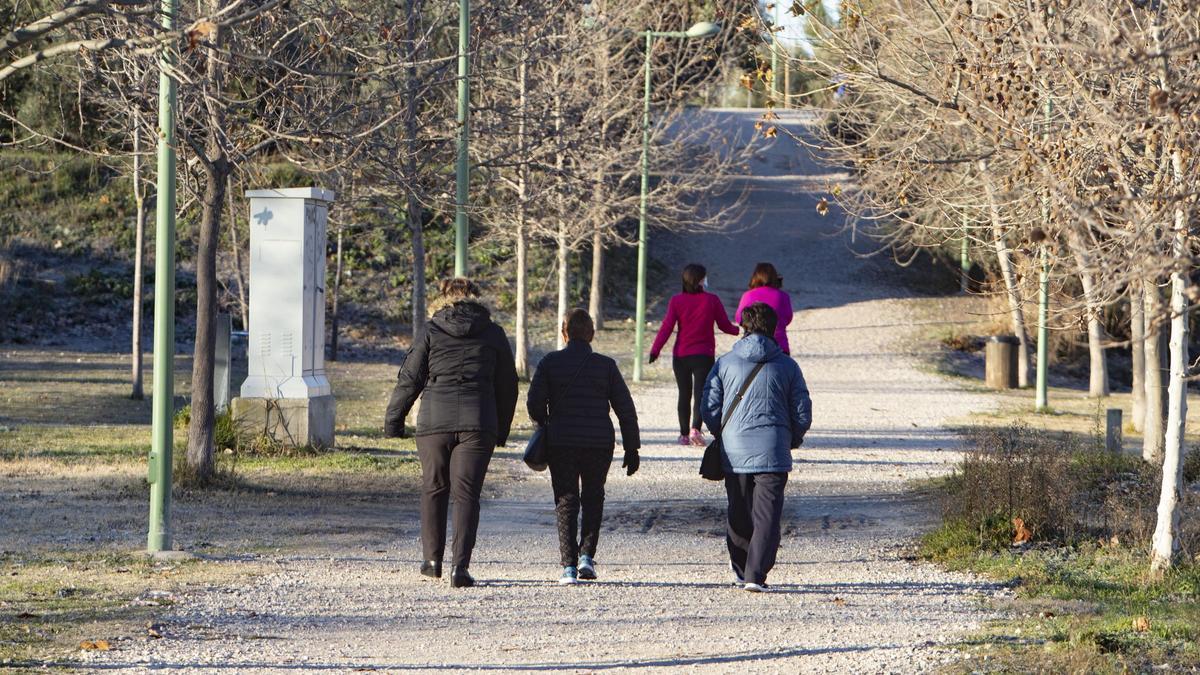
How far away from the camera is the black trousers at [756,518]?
8336 mm

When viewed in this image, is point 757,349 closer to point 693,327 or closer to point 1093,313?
point 1093,313

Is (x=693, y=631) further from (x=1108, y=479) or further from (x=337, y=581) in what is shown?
(x=1108, y=479)

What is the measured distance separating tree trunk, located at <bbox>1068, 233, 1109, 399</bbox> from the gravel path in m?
1.74

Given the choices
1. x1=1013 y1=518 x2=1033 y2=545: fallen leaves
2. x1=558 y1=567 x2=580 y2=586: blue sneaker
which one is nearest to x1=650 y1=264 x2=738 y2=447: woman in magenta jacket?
x1=1013 y1=518 x2=1033 y2=545: fallen leaves

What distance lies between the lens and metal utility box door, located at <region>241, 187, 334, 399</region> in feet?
48.2

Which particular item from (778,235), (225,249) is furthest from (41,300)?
(778,235)

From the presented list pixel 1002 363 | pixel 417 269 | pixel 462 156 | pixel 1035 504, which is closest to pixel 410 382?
pixel 1035 504

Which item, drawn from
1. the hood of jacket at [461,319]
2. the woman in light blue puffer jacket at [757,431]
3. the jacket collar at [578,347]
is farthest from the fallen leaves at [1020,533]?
the hood of jacket at [461,319]

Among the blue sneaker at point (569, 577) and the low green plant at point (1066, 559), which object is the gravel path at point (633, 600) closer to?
the blue sneaker at point (569, 577)

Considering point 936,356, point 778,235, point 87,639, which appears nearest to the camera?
point 87,639

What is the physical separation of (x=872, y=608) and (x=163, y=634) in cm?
375

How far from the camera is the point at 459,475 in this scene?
839 cm

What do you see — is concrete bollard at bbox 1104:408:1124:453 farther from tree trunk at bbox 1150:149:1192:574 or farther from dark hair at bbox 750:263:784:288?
tree trunk at bbox 1150:149:1192:574

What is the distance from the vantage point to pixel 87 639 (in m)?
6.86
